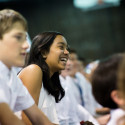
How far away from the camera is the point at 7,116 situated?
173 cm

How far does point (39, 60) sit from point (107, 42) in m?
7.20

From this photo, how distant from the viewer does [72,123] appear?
2.96 m

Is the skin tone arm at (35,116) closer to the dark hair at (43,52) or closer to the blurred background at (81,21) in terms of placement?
the dark hair at (43,52)

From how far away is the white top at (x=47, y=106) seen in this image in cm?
246

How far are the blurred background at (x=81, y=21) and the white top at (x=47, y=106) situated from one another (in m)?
7.03

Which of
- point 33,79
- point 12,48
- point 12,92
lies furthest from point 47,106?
point 12,48

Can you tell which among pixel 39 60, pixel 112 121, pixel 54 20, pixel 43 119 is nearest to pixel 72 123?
pixel 39 60

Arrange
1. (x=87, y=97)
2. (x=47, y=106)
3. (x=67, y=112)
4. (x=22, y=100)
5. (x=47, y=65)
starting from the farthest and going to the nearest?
(x=87, y=97), (x=67, y=112), (x=47, y=65), (x=47, y=106), (x=22, y=100)

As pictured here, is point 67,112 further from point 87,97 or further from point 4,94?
point 87,97

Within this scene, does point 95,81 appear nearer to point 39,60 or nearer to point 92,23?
point 39,60

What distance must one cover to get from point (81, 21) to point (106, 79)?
320 inches

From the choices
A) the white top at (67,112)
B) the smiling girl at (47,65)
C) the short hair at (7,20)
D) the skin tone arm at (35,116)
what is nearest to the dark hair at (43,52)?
the smiling girl at (47,65)

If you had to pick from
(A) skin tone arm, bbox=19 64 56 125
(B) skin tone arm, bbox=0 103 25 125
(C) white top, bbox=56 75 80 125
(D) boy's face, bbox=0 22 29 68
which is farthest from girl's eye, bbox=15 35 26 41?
(C) white top, bbox=56 75 80 125

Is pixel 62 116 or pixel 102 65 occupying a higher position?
pixel 102 65
